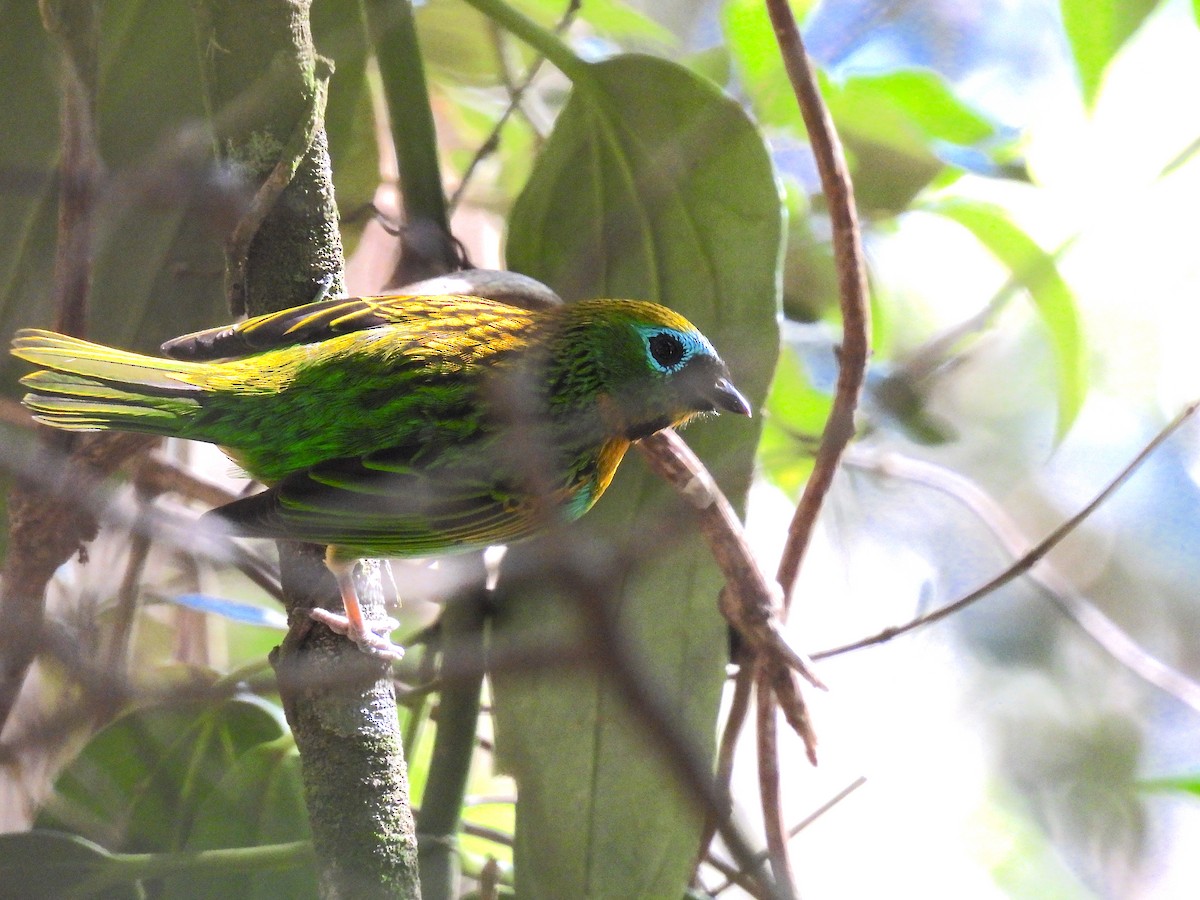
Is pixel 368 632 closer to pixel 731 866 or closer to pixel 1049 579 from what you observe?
pixel 731 866

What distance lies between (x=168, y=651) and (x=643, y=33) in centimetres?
94

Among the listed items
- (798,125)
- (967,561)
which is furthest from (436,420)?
(967,561)

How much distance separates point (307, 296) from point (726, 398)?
37 cm

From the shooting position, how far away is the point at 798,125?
1.30 m

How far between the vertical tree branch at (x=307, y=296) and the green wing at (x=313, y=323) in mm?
59

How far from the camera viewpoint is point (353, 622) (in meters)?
0.84

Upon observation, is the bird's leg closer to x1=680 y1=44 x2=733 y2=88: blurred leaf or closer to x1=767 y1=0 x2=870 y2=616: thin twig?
x1=767 y1=0 x2=870 y2=616: thin twig

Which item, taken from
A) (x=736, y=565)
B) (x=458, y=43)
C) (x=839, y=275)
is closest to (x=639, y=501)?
(x=736, y=565)

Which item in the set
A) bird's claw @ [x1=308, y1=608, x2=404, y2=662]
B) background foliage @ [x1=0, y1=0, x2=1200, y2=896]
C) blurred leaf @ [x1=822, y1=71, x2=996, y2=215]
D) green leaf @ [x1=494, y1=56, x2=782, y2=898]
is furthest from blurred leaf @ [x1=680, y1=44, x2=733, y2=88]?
bird's claw @ [x1=308, y1=608, x2=404, y2=662]

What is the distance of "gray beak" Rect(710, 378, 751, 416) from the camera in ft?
2.87

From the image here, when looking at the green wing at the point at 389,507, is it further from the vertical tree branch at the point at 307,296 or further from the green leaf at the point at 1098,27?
the green leaf at the point at 1098,27

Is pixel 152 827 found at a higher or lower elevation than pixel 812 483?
lower

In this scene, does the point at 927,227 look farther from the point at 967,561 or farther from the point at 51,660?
the point at 51,660

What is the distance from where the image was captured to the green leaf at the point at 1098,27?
47.7 inches
